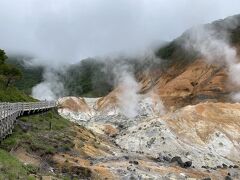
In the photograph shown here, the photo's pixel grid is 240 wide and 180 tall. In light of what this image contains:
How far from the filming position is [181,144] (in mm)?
61562

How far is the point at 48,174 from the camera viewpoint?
30.2m

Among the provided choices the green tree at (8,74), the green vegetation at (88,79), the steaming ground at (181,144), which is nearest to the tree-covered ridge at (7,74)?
the green tree at (8,74)

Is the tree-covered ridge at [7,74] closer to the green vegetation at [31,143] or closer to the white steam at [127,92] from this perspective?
the green vegetation at [31,143]

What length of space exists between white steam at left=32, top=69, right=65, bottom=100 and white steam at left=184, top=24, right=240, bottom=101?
56.3 meters

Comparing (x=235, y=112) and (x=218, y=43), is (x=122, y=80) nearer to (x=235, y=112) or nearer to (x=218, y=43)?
(x=218, y=43)

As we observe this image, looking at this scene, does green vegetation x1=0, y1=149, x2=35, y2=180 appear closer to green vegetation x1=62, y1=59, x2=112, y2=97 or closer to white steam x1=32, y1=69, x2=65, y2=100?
green vegetation x1=62, y1=59, x2=112, y2=97

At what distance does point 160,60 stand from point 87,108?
33.2 meters

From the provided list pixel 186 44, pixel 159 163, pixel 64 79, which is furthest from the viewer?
pixel 64 79

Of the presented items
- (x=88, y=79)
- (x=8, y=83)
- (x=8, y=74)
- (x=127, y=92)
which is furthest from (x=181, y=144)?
(x=88, y=79)

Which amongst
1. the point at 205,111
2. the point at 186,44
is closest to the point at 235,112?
the point at 205,111

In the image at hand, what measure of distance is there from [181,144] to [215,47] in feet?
221

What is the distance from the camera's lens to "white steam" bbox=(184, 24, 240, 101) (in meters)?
113

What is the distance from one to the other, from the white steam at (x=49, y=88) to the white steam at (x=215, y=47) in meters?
56.3

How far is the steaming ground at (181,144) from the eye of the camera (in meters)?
42.4
